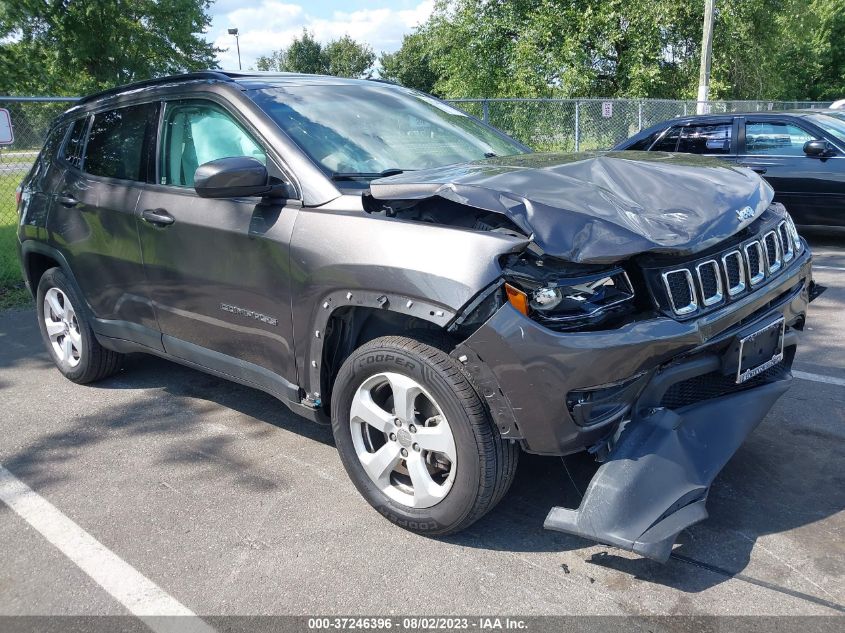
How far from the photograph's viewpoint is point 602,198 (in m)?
2.86

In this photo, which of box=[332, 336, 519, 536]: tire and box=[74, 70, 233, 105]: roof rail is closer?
box=[332, 336, 519, 536]: tire

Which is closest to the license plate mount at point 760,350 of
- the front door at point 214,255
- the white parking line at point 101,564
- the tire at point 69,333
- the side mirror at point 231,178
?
the front door at point 214,255

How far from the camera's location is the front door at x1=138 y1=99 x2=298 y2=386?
3.42m

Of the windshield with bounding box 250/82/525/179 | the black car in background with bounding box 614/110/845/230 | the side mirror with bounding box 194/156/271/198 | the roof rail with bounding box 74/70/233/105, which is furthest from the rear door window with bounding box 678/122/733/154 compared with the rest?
the side mirror with bounding box 194/156/271/198

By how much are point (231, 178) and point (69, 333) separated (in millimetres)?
2530

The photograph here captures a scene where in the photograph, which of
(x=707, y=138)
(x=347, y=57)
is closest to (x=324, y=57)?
(x=347, y=57)

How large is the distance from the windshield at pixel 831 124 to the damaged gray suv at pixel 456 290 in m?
6.02

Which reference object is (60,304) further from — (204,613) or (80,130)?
(204,613)

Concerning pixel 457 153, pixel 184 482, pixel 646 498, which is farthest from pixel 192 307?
pixel 646 498

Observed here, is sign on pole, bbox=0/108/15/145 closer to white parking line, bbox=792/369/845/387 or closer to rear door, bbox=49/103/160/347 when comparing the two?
rear door, bbox=49/103/160/347

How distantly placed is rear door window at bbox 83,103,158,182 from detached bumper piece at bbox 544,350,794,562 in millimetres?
2971

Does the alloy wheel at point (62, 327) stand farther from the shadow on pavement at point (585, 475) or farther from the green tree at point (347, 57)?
the green tree at point (347, 57)

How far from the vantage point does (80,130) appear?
190 inches

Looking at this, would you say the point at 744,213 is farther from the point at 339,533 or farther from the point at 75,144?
the point at 75,144
